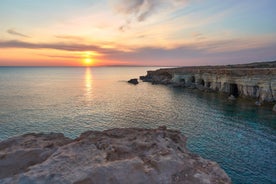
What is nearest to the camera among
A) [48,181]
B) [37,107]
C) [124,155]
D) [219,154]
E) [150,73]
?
[48,181]

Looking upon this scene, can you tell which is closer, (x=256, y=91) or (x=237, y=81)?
(x=256, y=91)

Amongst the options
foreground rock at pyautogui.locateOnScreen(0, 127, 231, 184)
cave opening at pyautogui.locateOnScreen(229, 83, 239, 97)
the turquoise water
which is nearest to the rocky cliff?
cave opening at pyautogui.locateOnScreen(229, 83, 239, 97)

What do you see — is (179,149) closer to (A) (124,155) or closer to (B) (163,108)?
(A) (124,155)

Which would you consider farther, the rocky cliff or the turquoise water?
the rocky cliff

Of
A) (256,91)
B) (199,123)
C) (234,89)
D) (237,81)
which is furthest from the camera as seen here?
(234,89)

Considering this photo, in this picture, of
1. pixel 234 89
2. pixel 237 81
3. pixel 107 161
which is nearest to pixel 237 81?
pixel 237 81

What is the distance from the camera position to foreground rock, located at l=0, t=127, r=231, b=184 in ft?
43.0

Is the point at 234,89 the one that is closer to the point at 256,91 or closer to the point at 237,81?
the point at 237,81

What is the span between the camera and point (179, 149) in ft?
58.2

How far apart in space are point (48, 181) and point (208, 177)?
9766 mm

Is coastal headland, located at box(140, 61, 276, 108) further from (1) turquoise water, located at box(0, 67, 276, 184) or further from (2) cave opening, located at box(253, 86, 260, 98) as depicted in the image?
(1) turquoise water, located at box(0, 67, 276, 184)

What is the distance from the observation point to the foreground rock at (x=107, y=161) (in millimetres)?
13117

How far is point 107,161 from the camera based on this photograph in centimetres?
1467

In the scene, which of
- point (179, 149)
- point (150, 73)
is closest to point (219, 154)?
point (179, 149)
